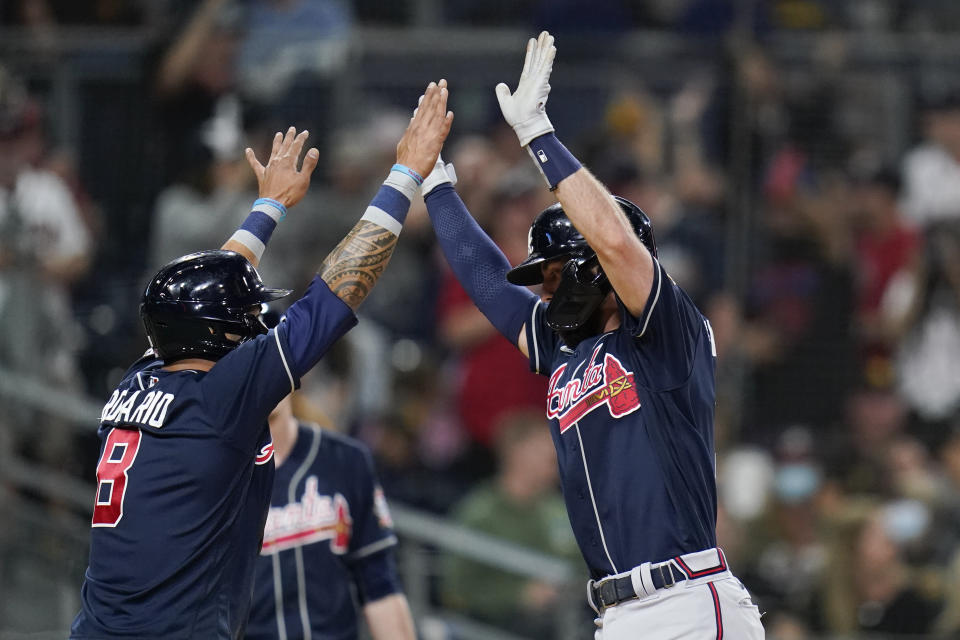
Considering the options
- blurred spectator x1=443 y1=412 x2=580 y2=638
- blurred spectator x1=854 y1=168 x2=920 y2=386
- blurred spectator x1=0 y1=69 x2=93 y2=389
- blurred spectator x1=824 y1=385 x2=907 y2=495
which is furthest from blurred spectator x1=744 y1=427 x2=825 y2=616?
blurred spectator x1=0 y1=69 x2=93 y2=389

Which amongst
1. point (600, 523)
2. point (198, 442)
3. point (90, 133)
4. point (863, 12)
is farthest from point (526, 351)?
point (863, 12)

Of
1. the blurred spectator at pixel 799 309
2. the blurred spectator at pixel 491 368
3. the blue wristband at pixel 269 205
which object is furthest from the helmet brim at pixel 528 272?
the blurred spectator at pixel 799 309

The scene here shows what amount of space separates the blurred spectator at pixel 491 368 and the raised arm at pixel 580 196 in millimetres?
3905

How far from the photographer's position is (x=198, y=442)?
4.04m

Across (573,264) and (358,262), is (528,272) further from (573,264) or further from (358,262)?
(358,262)

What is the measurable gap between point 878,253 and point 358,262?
233 inches

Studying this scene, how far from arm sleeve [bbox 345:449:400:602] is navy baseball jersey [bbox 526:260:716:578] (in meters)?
1.23

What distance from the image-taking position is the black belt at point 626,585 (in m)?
4.11

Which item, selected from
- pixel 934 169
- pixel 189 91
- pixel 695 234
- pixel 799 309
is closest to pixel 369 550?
pixel 189 91

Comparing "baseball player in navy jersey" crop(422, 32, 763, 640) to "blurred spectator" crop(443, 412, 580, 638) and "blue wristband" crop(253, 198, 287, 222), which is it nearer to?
"blue wristband" crop(253, 198, 287, 222)

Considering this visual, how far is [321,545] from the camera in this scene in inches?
205

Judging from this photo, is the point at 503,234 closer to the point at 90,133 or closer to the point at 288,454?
the point at 90,133

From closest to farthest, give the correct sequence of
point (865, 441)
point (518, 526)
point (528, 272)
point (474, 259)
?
point (528, 272), point (474, 259), point (518, 526), point (865, 441)

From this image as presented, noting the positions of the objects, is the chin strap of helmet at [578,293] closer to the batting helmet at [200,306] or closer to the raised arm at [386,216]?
the raised arm at [386,216]
